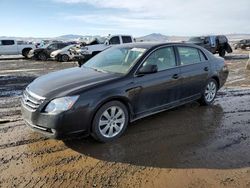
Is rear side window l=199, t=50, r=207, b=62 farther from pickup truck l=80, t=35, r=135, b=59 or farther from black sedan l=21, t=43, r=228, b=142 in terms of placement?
pickup truck l=80, t=35, r=135, b=59

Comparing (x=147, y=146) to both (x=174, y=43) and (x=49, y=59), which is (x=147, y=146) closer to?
(x=174, y=43)

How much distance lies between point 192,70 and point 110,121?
2443mm

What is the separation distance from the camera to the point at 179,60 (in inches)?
244

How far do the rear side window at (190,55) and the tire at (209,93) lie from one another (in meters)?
0.63

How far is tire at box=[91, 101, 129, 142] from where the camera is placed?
474 cm

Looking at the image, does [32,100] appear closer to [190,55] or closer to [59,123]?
[59,123]

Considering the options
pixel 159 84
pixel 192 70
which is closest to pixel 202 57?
pixel 192 70

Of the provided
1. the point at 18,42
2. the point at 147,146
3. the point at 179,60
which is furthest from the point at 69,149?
the point at 18,42

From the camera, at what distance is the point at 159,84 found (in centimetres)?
559

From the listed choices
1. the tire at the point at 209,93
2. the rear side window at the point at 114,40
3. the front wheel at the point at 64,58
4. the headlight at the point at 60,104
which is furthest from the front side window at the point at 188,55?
the front wheel at the point at 64,58

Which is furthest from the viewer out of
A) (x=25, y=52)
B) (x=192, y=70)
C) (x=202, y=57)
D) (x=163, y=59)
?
(x=25, y=52)

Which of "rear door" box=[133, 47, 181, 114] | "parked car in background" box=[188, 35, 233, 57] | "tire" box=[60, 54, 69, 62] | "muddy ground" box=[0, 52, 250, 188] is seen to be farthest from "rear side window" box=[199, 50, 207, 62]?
"parked car in background" box=[188, 35, 233, 57]

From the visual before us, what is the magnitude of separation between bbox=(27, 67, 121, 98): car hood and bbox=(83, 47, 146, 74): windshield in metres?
0.24

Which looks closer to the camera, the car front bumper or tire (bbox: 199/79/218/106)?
the car front bumper
